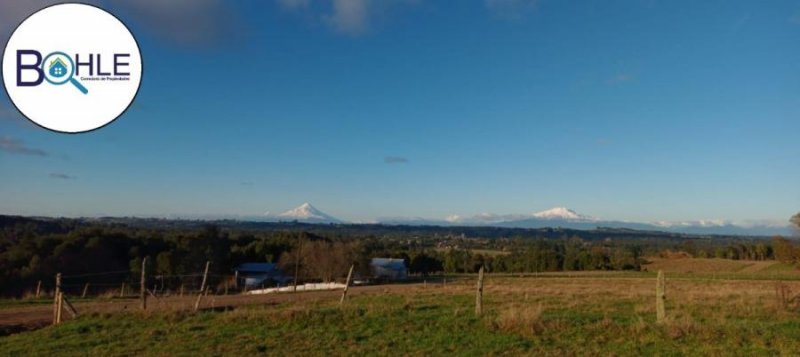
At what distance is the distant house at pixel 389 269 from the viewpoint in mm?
61131

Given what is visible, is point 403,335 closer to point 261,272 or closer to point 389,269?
point 389,269

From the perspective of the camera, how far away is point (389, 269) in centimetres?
6512

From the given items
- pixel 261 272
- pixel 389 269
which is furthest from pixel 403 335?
pixel 261 272

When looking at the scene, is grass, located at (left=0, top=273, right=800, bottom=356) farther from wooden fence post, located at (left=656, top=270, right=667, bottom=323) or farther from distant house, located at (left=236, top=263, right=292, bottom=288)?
distant house, located at (left=236, top=263, right=292, bottom=288)

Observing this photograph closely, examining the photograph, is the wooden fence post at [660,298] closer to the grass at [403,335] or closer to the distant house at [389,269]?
the grass at [403,335]

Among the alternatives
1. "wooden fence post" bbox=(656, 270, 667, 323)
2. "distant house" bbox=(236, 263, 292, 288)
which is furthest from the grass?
"distant house" bbox=(236, 263, 292, 288)

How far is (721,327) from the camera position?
37.6ft

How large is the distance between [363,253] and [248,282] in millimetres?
15061

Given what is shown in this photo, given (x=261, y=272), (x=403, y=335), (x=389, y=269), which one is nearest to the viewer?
(x=403, y=335)

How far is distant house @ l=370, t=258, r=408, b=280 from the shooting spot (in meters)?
61.1

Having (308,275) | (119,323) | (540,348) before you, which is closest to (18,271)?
(308,275)

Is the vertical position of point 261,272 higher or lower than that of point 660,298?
lower

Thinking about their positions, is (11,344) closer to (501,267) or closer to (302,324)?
(302,324)

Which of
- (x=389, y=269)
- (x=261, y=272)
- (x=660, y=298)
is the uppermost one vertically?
(x=660, y=298)
